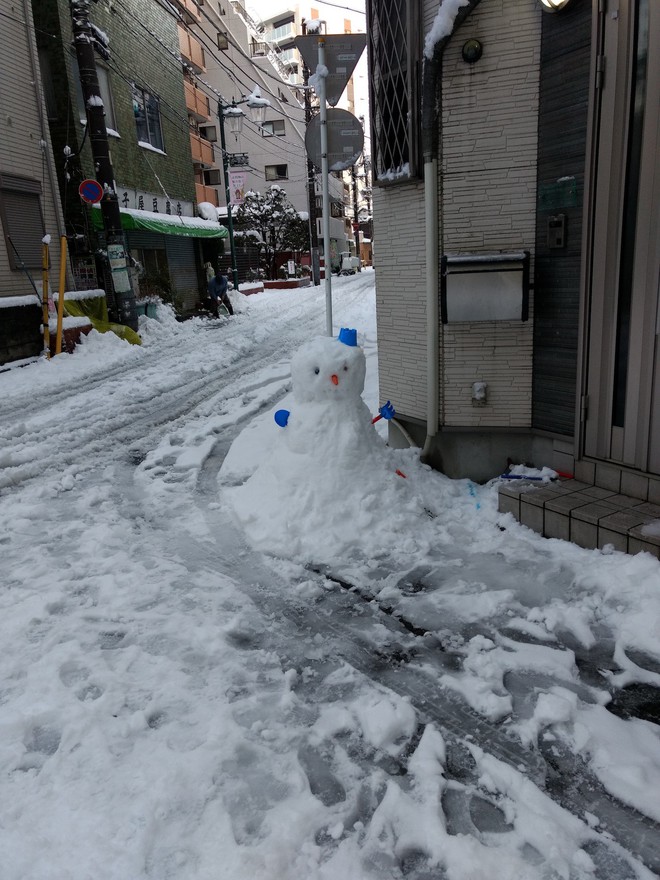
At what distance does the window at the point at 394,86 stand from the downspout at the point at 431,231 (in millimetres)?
217

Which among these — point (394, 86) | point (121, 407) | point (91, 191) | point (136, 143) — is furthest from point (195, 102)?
point (394, 86)

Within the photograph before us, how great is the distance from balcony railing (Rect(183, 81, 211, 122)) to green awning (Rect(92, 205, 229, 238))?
10.6 metres

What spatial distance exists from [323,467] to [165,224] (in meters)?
15.4

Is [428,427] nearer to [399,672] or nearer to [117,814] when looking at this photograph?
[399,672]

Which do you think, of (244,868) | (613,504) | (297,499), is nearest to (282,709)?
(244,868)

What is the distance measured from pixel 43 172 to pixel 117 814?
1483 centimetres

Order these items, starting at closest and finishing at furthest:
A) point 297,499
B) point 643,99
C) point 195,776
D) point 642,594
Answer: point 195,776 < point 642,594 < point 643,99 < point 297,499

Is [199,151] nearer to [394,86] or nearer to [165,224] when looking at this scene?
[165,224]

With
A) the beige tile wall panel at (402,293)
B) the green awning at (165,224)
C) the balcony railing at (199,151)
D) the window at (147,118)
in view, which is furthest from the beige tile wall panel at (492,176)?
the balcony railing at (199,151)

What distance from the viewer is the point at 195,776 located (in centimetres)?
233

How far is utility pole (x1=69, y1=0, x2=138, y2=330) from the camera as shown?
12570 mm

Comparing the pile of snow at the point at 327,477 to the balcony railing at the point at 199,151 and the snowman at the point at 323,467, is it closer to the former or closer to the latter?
the snowman at the point at 323,467

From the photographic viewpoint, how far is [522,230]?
461 cm

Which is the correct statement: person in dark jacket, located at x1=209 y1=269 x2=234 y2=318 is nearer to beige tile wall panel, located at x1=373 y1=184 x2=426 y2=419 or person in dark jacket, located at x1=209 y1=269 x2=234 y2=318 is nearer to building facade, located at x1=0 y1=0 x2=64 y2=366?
building facade, located at x1=0 y1=0 x2=64 y2=366
